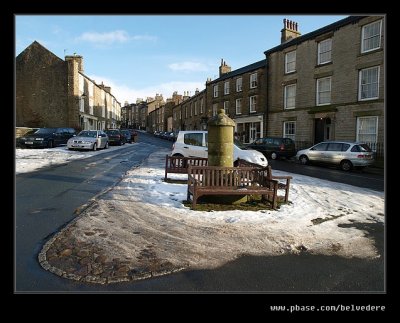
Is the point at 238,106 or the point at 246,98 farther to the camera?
the point at 238,106

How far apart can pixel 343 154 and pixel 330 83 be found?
8760 millimetres

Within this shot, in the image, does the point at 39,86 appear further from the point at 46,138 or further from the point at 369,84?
the point at 369,84

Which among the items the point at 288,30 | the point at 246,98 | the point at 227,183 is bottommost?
the point at 227,183

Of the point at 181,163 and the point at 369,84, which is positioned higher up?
the point at 369,84

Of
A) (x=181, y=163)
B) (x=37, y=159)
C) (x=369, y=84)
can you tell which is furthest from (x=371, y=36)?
(x=37, y=159)

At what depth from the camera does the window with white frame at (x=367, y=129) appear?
19158 millimetres

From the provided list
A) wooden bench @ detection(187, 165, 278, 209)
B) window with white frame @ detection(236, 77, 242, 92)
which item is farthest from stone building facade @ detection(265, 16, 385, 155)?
wooden bench @ detection(187, 165, 278, 209)

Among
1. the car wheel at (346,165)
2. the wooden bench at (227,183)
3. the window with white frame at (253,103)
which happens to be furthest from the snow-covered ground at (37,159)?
the window with white frame at (253,103)

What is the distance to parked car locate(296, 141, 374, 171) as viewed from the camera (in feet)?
50.7

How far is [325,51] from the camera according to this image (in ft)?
74.9

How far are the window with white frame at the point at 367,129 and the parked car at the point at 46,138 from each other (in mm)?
22432

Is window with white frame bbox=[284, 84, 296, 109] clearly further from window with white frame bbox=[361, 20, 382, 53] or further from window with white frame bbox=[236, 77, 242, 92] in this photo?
window with white frame bbox=[236, 77, 242, 92]

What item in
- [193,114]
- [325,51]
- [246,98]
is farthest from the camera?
[193,114]
